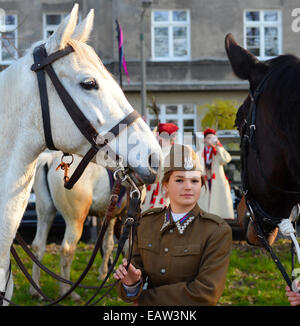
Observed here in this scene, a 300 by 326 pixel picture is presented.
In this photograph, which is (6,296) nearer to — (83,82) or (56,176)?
(83,82)

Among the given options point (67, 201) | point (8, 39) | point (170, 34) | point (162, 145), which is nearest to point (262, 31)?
point (170, 34)

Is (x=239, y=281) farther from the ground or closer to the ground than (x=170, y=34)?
closer to the ground

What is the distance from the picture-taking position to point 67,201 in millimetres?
5801

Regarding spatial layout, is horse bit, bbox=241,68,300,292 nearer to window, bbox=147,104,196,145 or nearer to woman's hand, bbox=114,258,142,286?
woman's hand, bbox=114,258,142,286

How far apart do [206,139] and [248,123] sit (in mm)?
5240

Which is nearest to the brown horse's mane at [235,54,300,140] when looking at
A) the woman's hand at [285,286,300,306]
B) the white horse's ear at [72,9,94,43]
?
the woman's hand at [285,286,300,306]

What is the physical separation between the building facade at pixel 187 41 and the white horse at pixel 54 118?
→ 52.2ft

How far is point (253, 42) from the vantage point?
1895 centimetres

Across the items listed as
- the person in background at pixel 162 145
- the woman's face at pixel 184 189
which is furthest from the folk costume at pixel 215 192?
the woman's face at pixel 184 189

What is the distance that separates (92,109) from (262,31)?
17997 millimetres

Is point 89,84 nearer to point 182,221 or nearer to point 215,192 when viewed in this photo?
point 182,221

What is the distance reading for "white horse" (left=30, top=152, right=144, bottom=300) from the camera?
577cm

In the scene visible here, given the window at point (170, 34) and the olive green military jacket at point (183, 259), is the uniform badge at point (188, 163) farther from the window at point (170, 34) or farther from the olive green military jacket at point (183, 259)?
the window at point (170, 34)
